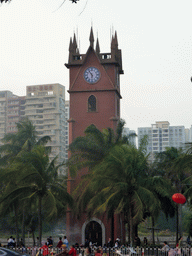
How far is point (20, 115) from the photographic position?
366ft

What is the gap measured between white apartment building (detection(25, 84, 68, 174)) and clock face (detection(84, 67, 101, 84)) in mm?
62891

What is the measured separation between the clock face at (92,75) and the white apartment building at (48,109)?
6289 cm

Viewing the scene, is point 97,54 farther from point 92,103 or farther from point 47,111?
point 47,111

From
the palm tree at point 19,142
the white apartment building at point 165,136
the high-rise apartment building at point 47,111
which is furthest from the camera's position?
the white apartment building at point 165,136

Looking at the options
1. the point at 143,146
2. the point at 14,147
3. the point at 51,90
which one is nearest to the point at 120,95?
the point at 14,147

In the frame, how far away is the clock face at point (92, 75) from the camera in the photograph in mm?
43156

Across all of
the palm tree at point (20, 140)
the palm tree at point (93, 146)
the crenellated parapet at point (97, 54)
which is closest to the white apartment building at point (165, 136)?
the crenellated parapet at point (97, 54)

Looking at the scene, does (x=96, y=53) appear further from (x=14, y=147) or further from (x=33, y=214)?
(x=33, y=214)

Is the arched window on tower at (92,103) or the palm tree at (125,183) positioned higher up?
the arched window on tower at (92,103)

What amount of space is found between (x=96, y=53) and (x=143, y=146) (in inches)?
674

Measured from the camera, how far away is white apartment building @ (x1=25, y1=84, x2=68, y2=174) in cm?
10650

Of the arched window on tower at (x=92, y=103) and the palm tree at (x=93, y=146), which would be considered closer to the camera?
the palm tree at (x=93, y=146)

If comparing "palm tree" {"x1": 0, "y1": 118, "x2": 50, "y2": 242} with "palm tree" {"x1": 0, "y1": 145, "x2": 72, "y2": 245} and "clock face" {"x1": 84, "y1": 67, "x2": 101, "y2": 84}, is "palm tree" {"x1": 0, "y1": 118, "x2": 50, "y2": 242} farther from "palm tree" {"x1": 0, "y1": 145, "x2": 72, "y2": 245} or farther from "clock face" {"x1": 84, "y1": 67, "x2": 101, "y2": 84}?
"palm tree" {"x1": 0, "y1": 145, "x2": 72, "y2": 245}

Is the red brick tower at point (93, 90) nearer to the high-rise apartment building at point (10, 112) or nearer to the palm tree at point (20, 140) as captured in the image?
the palm tree at point (20, 140)
